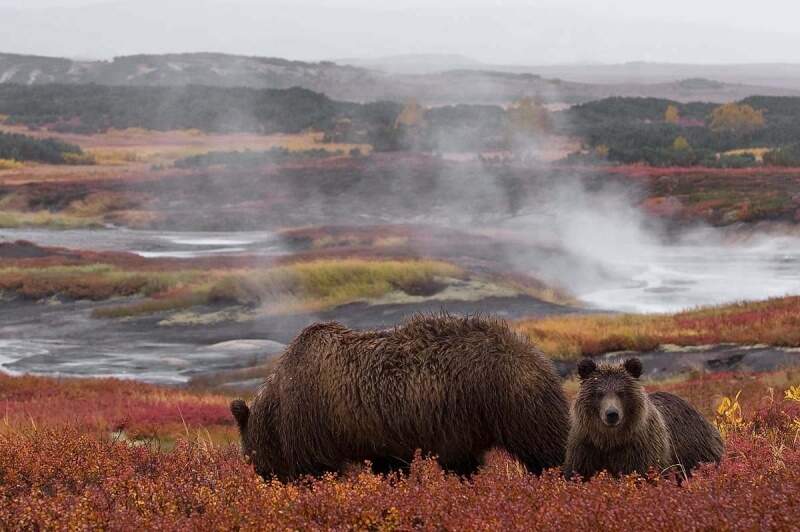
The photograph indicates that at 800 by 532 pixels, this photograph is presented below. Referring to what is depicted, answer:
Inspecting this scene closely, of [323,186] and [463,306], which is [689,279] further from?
[323,186]

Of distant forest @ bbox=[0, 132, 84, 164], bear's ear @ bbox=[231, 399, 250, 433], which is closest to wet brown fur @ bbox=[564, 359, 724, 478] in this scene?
bear's ear @ bbox=[231, 399, 250, 433]

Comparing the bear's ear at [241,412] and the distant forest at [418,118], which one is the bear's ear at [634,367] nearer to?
the bear's ear at [241,412]

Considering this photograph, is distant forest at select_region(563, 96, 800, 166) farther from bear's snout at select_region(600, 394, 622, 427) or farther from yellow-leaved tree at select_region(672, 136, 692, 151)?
bear's snout at select_region(600, 394, 622, 427)

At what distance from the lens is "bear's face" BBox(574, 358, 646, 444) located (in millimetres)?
8500

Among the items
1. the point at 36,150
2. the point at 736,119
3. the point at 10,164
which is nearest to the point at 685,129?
the point at 736,119

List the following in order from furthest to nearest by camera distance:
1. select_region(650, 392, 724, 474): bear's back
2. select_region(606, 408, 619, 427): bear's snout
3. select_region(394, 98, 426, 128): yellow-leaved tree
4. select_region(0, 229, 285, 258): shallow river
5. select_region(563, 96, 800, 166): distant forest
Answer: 1. select_region(394, 98, 426, 128): yellow-leaved tree
2. select_region(563, 96, 800, 166): distant forest
3. select_region(0, 229, 285, 258): shallow river
4. select_region(650, 392, 724, 474): bear's back
5. select_region(606, 408, 619, 427): bear's snout

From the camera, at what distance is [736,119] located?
85.6m

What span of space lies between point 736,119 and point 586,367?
268ft

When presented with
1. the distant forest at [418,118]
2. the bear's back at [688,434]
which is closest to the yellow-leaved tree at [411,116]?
the distant forest at [418,118]

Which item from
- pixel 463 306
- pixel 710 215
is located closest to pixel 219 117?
pixel 710 215

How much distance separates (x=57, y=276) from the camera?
47.2m

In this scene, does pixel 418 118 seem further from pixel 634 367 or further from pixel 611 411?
pixel 611 411

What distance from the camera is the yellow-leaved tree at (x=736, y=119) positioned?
84.2m

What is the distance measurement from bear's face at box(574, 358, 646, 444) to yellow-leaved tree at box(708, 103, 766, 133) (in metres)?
79.2
